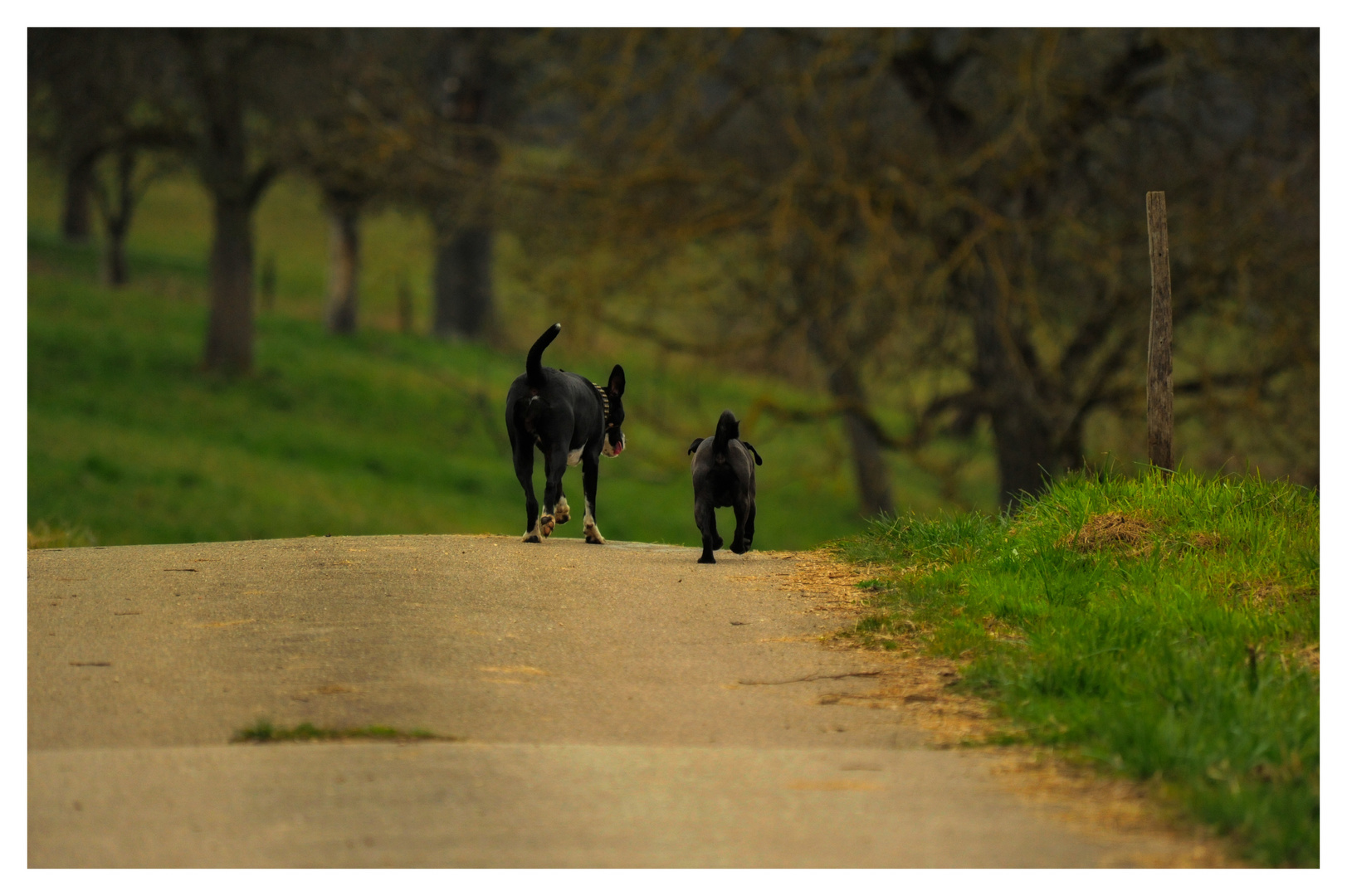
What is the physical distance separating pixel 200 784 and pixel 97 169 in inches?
1378

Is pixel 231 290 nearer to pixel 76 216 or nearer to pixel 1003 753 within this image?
pixel 76 216

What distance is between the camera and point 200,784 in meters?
4.82

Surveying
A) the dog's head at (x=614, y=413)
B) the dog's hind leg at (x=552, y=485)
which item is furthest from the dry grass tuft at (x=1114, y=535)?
the dog's head at (x=614, y=413)

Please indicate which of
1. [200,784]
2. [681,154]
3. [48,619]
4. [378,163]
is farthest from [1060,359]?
[200,784]

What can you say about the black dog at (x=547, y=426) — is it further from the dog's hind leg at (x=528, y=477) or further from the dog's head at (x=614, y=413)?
the dog's head at (x=614, y=413)

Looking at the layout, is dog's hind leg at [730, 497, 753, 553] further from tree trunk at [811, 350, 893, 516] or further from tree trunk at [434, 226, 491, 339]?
tree trunk at [434, 226, 491, 339]

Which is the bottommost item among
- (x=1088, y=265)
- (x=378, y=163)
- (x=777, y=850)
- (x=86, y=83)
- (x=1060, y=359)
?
(x=777, y=850)

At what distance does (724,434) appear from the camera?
362 inches

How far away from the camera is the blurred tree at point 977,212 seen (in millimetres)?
16031

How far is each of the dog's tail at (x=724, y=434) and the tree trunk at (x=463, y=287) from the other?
93.2 feet

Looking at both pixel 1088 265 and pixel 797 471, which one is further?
Answer: pixel 797 471

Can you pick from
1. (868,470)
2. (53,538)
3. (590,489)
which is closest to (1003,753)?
(590,489)

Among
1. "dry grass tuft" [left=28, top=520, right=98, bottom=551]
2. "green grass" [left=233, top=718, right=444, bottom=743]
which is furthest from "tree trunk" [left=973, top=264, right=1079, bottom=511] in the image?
"green grass" [left=233, top=718, right=444, bottom=743]

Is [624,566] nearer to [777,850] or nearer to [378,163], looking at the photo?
[777,850]
